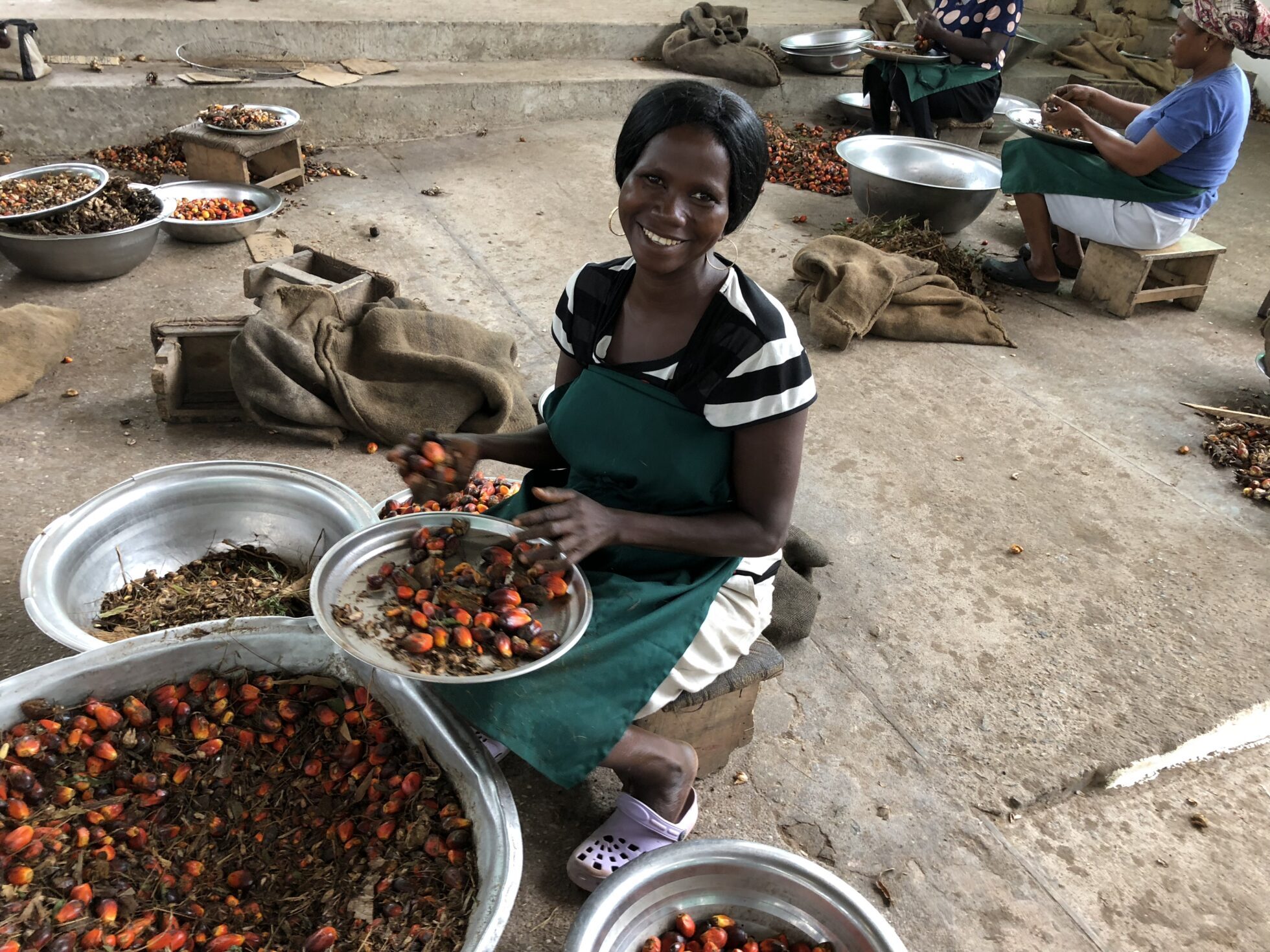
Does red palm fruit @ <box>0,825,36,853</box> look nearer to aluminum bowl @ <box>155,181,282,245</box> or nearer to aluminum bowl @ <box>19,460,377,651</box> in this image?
aluminum bowl @ <box>19,460,377,651</box>

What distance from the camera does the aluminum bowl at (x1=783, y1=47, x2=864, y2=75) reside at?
7.50 metres

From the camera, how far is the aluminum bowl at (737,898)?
1.60 m

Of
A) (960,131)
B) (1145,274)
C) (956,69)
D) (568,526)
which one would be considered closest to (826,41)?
(960,131)

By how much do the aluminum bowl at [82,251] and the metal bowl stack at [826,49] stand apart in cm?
528

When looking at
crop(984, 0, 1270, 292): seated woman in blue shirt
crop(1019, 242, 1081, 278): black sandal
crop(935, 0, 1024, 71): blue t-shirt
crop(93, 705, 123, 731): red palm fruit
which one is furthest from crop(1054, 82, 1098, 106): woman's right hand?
crop(93, 705, 123, 731): red palm fruit

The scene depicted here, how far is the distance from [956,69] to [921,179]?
1.04 metres

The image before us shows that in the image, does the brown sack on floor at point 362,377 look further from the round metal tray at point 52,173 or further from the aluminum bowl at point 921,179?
the aluminum bowl at point 921,179

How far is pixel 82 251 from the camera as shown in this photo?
3.96 m

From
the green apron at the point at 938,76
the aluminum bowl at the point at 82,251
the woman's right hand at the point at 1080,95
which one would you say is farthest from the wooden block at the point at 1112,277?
the aluminum bowl at the point at 82,251

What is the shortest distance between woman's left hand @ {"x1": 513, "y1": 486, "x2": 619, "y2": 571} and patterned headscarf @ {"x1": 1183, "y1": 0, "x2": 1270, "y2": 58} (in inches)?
152

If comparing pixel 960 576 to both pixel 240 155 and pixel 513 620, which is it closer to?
pixel 513 620

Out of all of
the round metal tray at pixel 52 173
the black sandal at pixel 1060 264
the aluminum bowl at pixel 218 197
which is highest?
the round metal tray at pixel 52 173

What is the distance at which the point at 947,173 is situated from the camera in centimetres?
551

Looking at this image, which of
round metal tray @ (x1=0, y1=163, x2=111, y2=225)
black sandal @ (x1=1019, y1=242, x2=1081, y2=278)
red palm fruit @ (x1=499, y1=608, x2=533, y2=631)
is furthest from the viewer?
black sandal @ (x1=1019, y1=242, x2=1081, y2=278)
